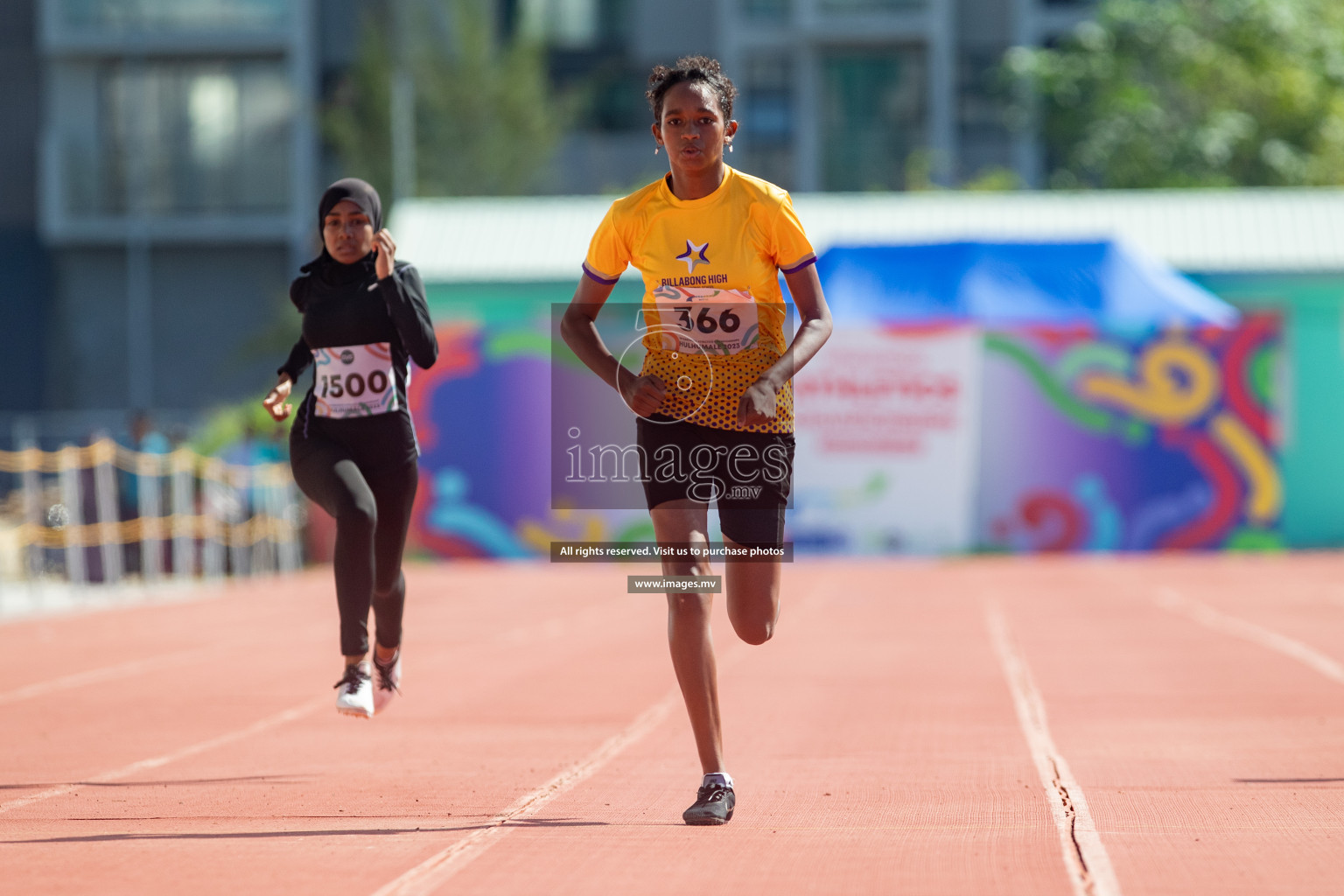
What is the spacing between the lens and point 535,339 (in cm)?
2380

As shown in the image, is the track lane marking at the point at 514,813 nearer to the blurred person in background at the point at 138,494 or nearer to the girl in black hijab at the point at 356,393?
the girl in black hijab at the point at 356,393

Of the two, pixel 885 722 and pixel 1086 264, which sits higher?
pixel 1086 264

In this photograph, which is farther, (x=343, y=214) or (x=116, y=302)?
(x=116, y=302)

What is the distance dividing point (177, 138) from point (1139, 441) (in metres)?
23.5

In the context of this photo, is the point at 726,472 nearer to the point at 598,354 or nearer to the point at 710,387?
the point at 710,387

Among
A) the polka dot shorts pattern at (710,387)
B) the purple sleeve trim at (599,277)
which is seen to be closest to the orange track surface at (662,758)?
the polka dot shorts pattern at (710,387)

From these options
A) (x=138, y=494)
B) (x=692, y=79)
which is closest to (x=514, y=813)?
(x=692, y=79)

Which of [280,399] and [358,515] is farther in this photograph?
[280,399]

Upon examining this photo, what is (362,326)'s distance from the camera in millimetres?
6824

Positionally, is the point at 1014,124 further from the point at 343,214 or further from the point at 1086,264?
the point at 343,214

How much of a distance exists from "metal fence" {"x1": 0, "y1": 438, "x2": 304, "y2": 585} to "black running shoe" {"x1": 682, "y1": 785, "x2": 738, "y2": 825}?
11671mm

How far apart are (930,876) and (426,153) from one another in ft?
118

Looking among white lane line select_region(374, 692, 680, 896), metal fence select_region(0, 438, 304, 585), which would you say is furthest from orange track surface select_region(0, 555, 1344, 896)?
metal fence select_region(0, 438, 304, 585)

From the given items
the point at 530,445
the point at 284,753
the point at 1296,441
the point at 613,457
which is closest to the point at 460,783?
the point at 284,753
